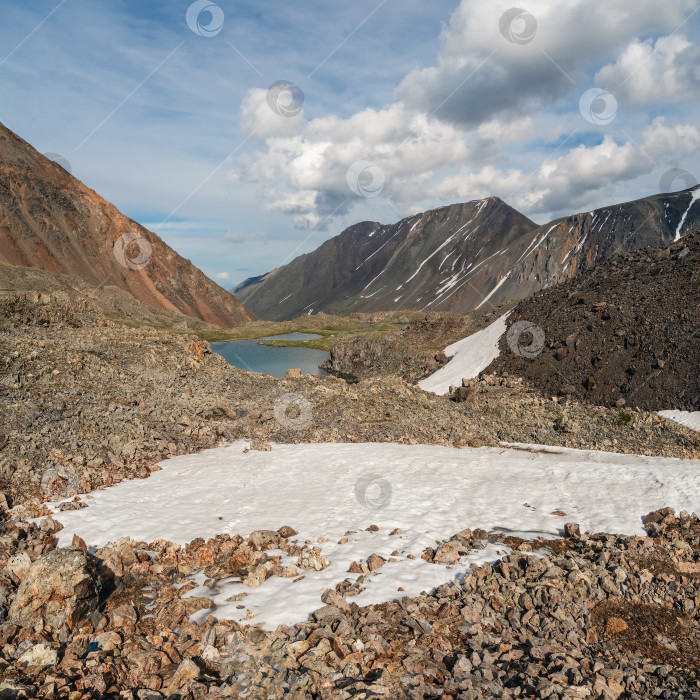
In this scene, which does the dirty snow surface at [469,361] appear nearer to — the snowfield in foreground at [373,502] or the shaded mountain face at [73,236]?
the snowfield in foreground at [373,502]

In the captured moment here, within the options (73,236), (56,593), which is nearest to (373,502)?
(56,593)

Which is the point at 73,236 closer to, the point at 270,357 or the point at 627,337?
the point at 270,357

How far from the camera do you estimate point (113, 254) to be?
563 feet

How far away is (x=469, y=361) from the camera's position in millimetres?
51219

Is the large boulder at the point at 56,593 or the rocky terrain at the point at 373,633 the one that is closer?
the rocky terrain at the point at 373,633

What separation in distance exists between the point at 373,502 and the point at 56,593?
10.8 m

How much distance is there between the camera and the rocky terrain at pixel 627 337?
32781 millimetres

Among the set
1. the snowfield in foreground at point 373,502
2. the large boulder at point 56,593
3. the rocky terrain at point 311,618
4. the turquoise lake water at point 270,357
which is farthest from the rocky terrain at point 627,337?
the turquoise lake water at point 270,357

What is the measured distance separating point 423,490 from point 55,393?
21479mm

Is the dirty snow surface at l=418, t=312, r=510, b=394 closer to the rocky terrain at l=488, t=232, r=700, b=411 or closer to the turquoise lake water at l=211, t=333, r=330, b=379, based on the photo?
the rocky terrain at l=488, t=232, r=700, b=411

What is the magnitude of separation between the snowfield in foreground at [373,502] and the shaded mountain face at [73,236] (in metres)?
149

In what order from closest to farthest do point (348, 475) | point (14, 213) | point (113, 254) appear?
1. point (348, 475)
2. point (14, 213)
3. point (113, 254)

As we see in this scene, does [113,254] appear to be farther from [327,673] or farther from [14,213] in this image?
[327,673]

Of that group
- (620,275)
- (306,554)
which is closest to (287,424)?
(306,554)
